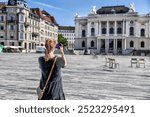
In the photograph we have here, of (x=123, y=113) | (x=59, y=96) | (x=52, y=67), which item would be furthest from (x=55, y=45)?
(x=123, y=113)

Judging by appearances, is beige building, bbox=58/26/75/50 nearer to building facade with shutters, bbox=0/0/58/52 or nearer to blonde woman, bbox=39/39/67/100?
building facade with shutters, bbox=0/0/58/52

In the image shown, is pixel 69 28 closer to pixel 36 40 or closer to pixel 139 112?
pixel 36 40

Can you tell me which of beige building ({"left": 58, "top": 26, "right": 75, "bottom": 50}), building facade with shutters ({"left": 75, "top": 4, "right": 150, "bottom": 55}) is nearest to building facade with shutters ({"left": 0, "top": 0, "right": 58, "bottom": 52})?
beige building ({"left": 58, "top": 26, "right": 75, "bottom": 50})

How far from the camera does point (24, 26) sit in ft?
15.3

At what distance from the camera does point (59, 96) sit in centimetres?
325

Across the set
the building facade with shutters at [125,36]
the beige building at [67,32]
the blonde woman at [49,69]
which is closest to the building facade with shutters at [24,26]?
the beige building at [67,32]

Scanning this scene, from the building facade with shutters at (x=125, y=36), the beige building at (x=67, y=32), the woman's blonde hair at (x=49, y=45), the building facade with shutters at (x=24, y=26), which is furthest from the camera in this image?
the building facade with shutters at (x=125, y=36)

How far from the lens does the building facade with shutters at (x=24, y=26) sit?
4184 mm

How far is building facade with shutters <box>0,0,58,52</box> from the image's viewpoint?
418 cm

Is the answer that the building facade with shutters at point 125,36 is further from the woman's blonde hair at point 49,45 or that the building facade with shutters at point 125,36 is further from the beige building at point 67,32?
the woman's blonde hair at point 49,45

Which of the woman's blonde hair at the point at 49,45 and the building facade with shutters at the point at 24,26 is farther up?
the building facade with shutters at the point at 24,26

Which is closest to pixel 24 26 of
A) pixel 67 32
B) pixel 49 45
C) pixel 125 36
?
pixel 67 32

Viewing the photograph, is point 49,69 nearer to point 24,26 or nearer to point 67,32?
point 67,32

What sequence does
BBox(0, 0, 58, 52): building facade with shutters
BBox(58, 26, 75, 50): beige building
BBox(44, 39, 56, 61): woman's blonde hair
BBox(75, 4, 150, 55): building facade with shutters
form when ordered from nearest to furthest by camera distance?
BBox(44, 39, 56, 61): woman's blonde hair, BBox(0, 0, 58, 52): building facade with shutters, BBox(58, 26, 75, 50): beige building, BBox(75, 4, 150, 55): building facade with shutters
